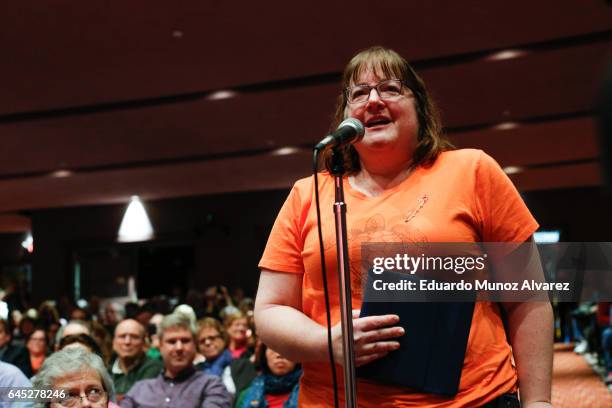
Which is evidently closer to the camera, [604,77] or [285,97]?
[604,77]

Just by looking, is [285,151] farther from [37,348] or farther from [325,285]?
[325,285]

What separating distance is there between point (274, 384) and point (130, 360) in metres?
1.35

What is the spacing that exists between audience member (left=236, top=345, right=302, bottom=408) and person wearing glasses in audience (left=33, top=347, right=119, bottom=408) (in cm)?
218

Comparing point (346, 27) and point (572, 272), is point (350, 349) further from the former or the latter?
point (346, 27)

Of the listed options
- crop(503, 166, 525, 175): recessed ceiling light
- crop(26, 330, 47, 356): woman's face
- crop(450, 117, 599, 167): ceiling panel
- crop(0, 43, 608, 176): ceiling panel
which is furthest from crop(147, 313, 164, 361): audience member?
crop(503, 166, 525, 175): recessed ceiling light

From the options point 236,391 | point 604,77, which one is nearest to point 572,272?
point 604,77

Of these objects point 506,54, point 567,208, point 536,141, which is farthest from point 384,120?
point 567,208

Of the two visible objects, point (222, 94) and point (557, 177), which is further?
point (557, 177)

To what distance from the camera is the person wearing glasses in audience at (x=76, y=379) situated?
2029 millimetres

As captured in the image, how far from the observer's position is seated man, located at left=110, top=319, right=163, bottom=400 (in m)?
5.07

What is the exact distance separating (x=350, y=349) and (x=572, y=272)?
0.43 metres

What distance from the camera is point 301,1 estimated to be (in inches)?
236

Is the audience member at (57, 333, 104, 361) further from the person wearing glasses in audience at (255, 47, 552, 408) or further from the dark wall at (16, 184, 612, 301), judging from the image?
the dark wall at (16, 184, 612, 301)

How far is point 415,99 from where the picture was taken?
1652 millimetres
